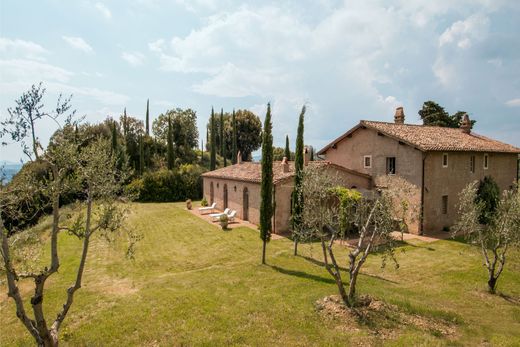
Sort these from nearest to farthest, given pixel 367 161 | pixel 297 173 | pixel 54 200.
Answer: pixel 54 200, pixel 297 173, pixel 367 161

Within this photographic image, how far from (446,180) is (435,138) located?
357 cm

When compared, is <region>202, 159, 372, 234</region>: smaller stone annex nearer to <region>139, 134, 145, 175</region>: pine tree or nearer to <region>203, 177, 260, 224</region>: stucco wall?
<region>203, 177, 260, 224</region>: stucco wall

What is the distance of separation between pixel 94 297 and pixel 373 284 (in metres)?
11.6

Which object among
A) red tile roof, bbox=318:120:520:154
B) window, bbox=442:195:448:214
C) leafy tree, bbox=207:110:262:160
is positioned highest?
leafy tree, bbox=207:110:262:160

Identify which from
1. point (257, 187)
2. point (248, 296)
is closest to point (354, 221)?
point (248, 296)

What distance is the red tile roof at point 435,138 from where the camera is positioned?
23766 mm

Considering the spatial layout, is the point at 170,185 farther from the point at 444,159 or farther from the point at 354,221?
the point at 354,221

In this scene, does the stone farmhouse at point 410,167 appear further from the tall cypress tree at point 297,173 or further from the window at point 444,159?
the tall cypress tree at point 297,173

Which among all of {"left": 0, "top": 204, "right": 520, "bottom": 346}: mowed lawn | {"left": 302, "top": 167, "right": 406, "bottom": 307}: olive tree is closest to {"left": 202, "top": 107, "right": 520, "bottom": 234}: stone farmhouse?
{"left": 0, "top": 204, "right": 520, "bottom": 346}: mowed lawn

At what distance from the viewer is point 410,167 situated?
2383 cm

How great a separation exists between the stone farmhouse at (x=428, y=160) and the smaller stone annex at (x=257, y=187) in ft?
7.91

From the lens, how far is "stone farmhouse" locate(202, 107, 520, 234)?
23.5 metres

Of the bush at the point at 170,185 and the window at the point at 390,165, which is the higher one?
the window at the point at 390,165

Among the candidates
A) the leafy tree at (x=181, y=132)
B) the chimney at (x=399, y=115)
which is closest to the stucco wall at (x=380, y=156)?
the chimney at (x=399, y=115)
